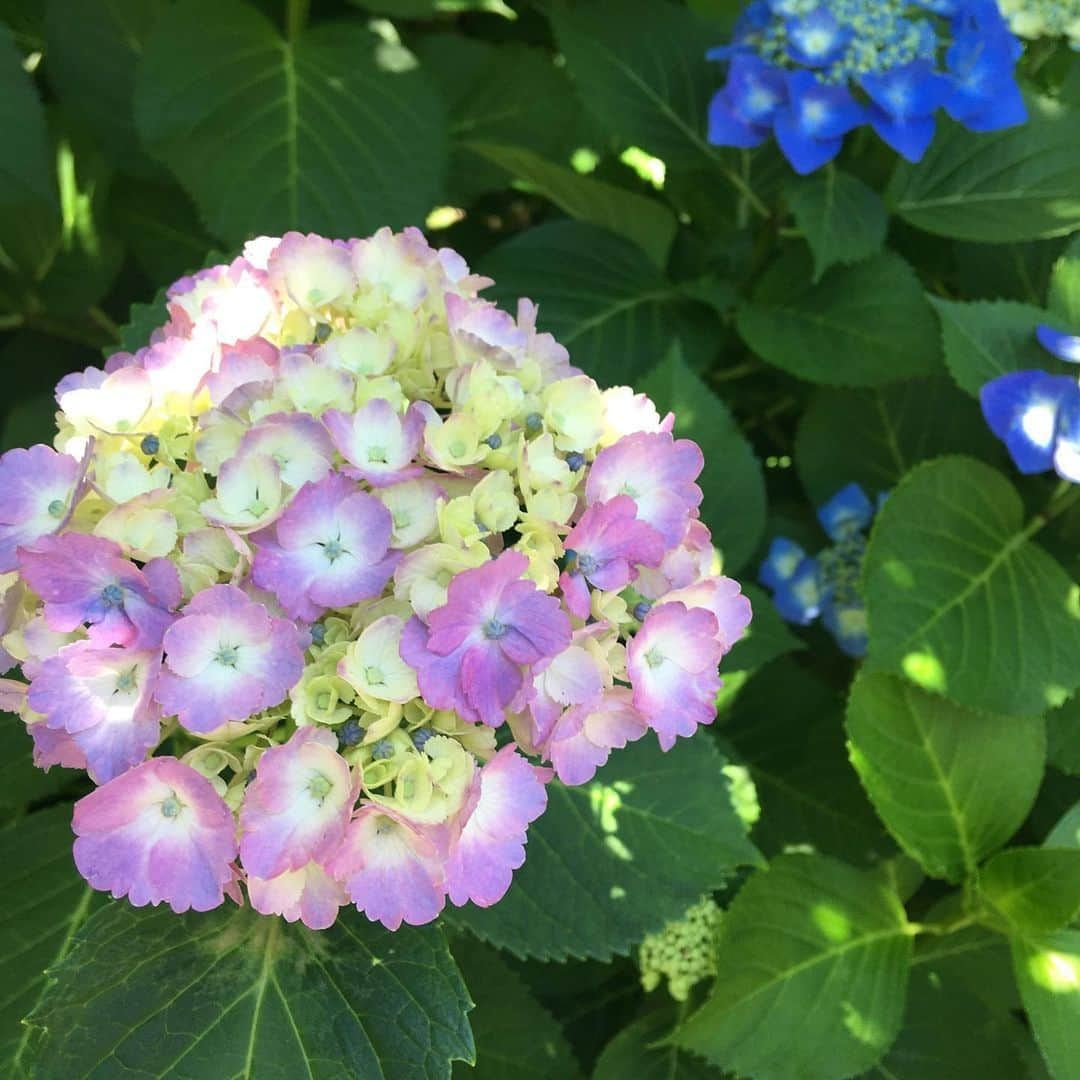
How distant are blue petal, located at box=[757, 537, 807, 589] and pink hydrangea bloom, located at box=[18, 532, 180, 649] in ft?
3.35

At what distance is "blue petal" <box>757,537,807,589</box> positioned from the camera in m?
1.50

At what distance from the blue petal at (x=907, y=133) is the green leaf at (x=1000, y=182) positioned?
0.50ft

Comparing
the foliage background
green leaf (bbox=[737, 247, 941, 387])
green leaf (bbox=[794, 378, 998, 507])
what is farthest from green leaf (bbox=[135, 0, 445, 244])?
green leaf (bbox=[794, 378, 998, 507])

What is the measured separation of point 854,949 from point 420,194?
105cm

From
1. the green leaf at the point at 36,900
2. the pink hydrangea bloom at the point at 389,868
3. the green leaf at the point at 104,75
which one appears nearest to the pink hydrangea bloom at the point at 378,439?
the pink hydrangea bloom at the point at 389,868

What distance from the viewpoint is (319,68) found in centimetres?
144

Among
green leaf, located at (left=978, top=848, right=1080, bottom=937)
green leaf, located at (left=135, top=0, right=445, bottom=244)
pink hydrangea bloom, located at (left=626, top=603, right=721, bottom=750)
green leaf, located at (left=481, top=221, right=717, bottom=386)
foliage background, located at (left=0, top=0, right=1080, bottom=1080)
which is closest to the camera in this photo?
pink hydrangea bloom, located at (left=626, top=603, right=721, bottom=750)

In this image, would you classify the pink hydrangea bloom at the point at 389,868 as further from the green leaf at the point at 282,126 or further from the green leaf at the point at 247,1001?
the green leaf at the point at 282,126

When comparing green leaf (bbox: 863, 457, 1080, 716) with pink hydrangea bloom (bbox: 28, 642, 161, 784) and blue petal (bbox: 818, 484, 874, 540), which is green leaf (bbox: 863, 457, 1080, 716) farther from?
pink hydrangea bloom (bbox: 28, 642, 161, 784)

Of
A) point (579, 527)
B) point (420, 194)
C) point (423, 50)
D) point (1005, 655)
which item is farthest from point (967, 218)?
point (579, 527)

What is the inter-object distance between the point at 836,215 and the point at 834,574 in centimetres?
47

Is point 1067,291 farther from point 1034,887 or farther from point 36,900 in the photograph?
point 36,900

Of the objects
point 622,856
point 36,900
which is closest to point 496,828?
point 622,856

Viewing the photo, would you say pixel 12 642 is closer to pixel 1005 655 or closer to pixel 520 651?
pixel 520 651
